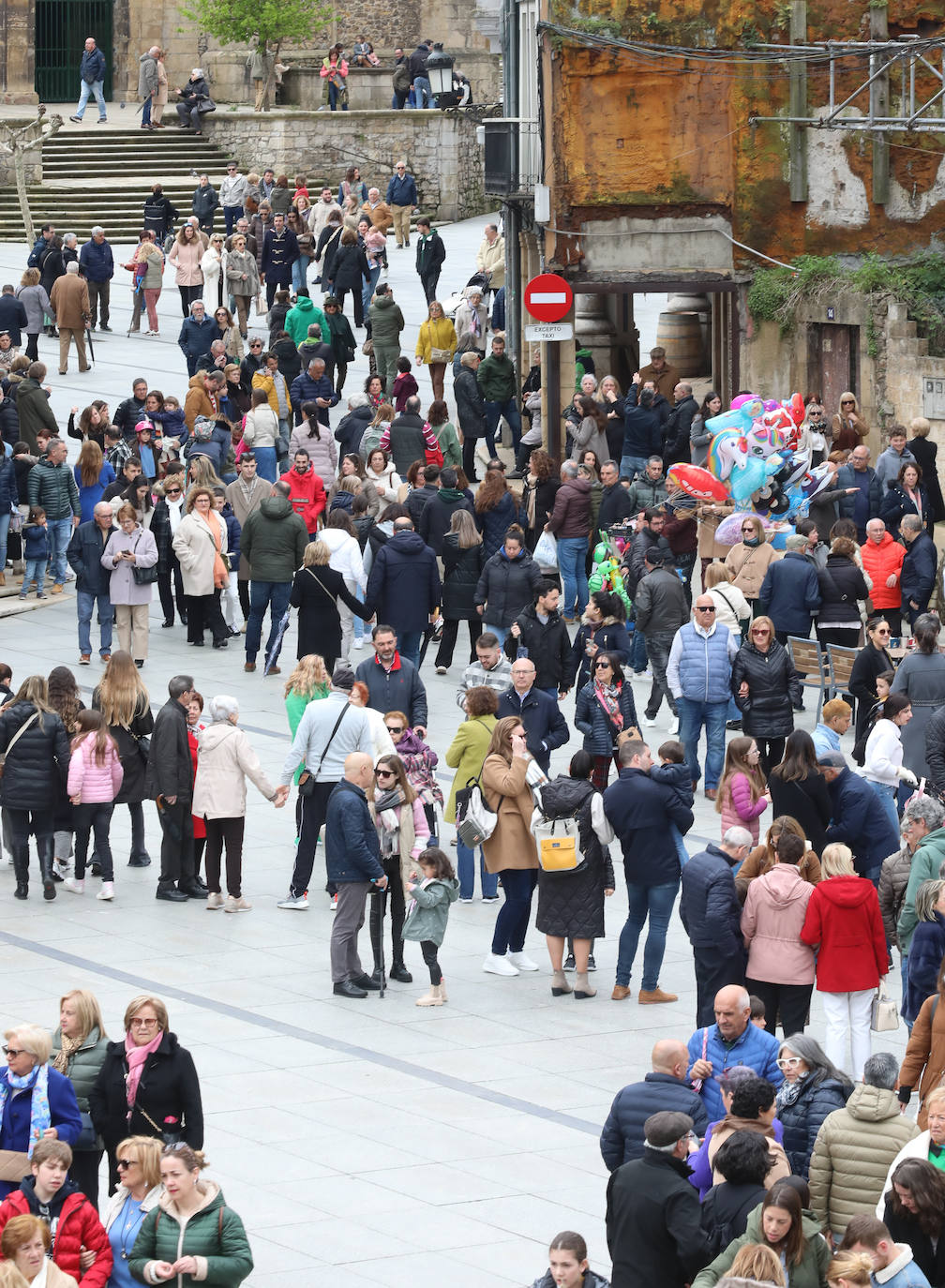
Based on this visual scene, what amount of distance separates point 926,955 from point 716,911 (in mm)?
1053

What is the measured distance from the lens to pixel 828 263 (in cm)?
2692

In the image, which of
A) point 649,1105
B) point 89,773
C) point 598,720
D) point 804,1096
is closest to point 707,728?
point 598,720

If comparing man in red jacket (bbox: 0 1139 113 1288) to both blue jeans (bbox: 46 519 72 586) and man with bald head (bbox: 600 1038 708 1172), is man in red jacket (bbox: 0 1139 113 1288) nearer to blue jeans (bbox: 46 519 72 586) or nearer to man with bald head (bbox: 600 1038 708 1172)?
man with bald head (bbox: 600 1038 708 1172)

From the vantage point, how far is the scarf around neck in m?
9.37

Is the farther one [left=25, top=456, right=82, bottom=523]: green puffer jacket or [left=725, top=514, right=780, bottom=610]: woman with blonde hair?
[left=25, top=456, right=82, bottom=523]: green puffer jacket

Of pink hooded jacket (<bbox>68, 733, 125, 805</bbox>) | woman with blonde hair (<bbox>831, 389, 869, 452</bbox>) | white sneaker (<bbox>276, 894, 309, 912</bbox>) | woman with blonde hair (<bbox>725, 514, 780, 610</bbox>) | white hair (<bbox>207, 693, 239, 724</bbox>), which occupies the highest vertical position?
woman with blonde hair (<bbox>831, 389, 869, 452</bbox>)

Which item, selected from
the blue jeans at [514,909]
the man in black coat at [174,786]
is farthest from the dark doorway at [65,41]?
the blue jeans at [514,909]

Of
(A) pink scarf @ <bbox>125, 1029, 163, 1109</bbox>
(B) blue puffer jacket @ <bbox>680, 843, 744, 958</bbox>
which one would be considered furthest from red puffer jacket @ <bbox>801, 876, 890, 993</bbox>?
(A) pink scarf @ <bbox>125, 1029, 163, 1109</bbox>

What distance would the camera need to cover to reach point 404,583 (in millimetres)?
18562

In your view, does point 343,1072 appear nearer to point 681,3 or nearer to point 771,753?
point 771,753

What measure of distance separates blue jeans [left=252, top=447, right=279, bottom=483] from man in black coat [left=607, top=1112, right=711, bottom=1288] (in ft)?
51.4

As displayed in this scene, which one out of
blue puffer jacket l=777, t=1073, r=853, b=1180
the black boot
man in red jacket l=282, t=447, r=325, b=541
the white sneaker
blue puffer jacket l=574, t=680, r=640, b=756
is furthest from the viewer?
man in red jacket l=282, t=447, r=325, b=541

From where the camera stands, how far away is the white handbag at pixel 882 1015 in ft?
38.5

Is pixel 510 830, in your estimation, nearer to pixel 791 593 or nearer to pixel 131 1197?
Answer: pixel 791 593
